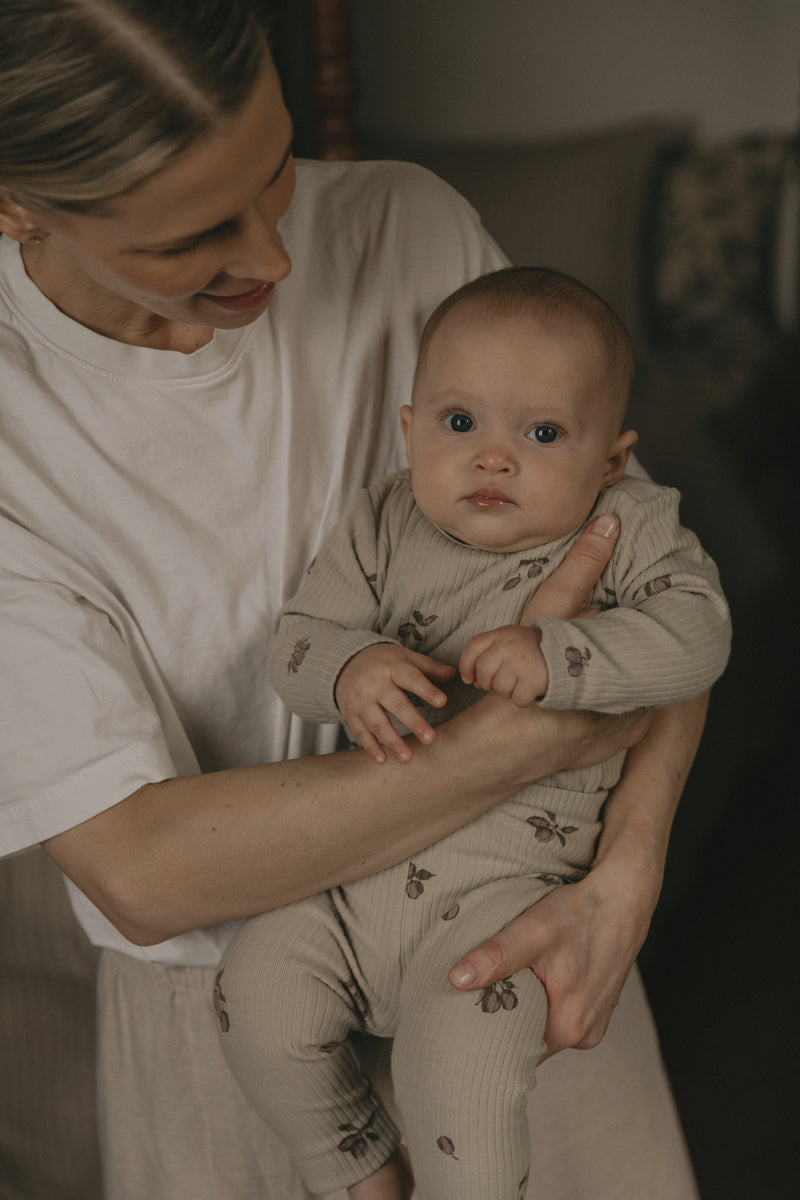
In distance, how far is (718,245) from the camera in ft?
6.73

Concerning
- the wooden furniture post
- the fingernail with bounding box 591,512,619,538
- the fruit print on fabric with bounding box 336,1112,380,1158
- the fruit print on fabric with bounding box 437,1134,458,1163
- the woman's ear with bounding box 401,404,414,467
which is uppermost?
the wooden furniture post

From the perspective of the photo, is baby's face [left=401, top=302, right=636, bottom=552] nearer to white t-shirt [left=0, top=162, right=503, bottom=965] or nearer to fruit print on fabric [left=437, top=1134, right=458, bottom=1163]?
white t-shirt [left=0, top=162, right=503, bottom=965]

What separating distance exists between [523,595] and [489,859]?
232mm

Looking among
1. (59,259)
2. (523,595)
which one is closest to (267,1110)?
(523,595)

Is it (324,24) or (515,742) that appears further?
(324,24)

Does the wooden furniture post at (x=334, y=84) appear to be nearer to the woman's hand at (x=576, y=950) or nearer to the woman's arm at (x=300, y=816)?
the woman's arm at (x=300, y=816)

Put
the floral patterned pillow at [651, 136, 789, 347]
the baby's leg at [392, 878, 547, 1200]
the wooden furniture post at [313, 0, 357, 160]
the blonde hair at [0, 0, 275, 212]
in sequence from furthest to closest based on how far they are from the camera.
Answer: the floral patterned pillow at [651, 136, 789, 347] < the wooden furniture post at [313, 0, 357, 160] < the baby's leg at [392, 878, 547, 1200] < the blonde hair at [0, 0, 275, 212]

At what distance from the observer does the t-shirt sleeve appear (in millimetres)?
872

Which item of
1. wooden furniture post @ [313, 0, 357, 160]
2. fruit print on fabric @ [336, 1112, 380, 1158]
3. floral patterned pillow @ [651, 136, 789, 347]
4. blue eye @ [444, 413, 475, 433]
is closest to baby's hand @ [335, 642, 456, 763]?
blue eye @ [444, 413, 475, 433]

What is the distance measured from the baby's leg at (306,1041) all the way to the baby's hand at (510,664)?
273 mm

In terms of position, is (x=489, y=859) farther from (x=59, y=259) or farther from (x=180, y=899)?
(x=59, y=259)

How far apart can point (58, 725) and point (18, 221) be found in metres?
0.40

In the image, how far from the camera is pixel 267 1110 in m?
0.92

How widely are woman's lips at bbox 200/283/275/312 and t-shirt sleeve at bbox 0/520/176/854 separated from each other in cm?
28
